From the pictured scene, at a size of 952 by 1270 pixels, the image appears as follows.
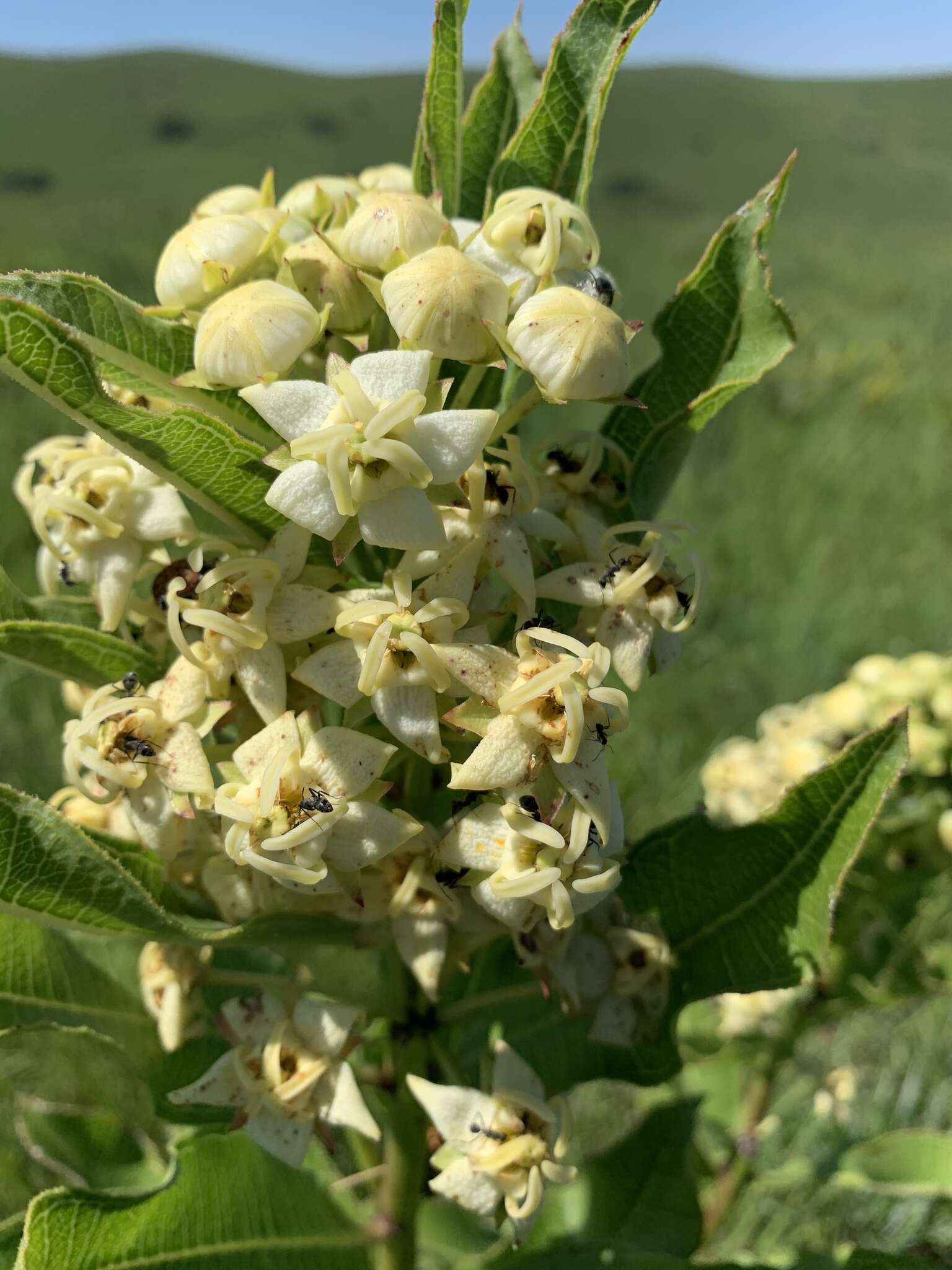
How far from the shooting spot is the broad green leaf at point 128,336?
814 millimetres

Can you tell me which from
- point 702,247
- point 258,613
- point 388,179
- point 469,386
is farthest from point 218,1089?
point 702,247

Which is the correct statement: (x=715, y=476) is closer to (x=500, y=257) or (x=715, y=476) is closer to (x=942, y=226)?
(x=500, y=257)

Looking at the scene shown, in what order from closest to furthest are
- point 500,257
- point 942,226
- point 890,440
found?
point 500,257 → point 890,440 → point 942,226

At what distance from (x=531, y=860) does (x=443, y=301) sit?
455 mm

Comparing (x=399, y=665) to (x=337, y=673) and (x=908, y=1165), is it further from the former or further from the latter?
(x=908, y=1165)

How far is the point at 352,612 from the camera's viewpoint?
0.84 metres

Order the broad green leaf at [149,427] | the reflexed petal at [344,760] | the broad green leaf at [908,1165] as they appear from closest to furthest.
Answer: the broad green leaf at [149,427], the reflexed petal at [344,760], the broad green leaf at [908,1165]

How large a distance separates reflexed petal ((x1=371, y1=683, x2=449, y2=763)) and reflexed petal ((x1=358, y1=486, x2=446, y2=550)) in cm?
12

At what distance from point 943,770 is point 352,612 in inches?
50.7

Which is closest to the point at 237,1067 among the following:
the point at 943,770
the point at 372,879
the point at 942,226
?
the point at 372,879

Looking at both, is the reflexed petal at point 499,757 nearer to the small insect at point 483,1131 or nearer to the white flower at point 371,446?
the white flower at point 371,446

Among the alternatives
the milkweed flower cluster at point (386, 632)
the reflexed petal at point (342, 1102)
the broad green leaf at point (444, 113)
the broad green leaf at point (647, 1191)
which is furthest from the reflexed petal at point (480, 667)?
the broad green leaf at point (647, 1191)

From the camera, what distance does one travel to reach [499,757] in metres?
0.84

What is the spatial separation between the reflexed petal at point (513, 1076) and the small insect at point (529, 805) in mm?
320
